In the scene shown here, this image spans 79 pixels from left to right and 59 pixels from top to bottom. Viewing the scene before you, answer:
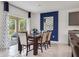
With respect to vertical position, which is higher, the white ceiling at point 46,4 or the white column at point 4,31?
the white ceiling at point 46,4

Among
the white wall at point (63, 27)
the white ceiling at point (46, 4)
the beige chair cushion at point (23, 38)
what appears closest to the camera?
the beige chair cushion at point (23, 38)

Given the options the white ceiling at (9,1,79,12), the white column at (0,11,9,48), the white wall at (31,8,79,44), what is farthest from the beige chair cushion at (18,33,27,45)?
the white wall at (31,8,79,44)

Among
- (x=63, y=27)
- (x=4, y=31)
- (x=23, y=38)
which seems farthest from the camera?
(x=63, y=27)

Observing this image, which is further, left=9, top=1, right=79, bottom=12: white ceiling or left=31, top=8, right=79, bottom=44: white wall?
left=31, top=8, right=79, bottom=44: white wall

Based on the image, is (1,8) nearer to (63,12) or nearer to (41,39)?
(41,39)

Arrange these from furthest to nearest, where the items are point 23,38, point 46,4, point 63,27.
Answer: point 63,27
point 46,4
point 23,38

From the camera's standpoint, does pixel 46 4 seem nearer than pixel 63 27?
Yes

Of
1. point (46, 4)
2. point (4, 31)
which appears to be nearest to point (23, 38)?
point (4, 31)

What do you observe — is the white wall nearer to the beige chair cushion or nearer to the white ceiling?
the white ceiling

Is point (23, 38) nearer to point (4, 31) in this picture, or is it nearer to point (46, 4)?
point (4, 31)

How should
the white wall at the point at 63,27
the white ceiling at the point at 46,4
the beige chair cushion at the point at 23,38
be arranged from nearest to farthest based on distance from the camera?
the beige chair cushion at the point at 23,38 → the white ceiling at the point at 46,4 → the white wall at the point at 63,27

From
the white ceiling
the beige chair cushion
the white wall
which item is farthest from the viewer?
the white wall

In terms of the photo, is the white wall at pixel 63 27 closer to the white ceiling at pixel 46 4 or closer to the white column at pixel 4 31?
the white ceiling at pixel 46 4

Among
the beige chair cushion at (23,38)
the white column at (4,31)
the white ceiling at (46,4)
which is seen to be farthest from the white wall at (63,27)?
the beige chair cushion at (23,38)
